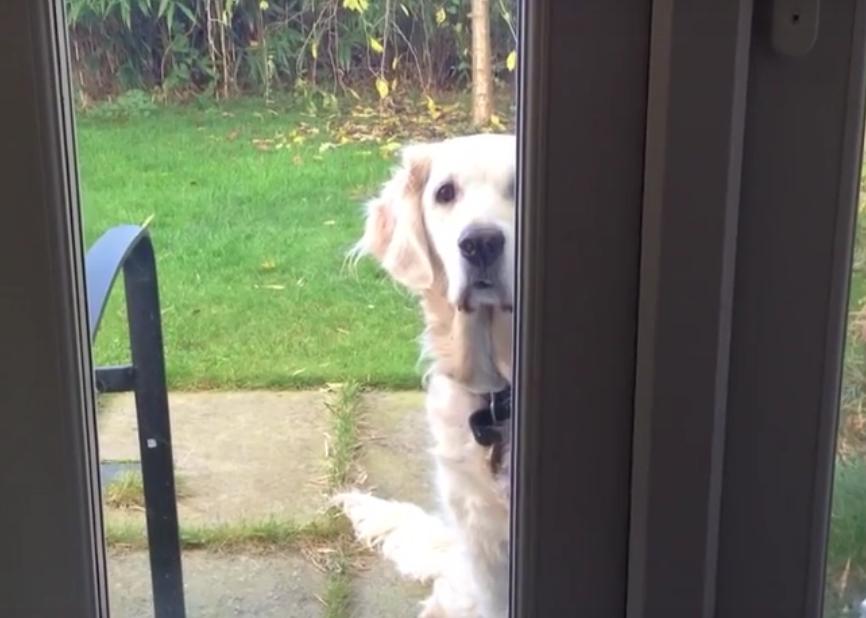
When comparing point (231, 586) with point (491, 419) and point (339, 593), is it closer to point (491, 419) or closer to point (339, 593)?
point (339, 593)

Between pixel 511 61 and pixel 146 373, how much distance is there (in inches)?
16.1

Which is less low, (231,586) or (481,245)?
(481,245)

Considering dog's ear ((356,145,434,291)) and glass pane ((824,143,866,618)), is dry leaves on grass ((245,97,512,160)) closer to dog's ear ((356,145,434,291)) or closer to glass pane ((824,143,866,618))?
dog's ear ((356,145,434,291))

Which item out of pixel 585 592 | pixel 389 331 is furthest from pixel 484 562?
pixel 389 331

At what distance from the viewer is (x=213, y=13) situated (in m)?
1.06

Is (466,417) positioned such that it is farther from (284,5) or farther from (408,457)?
(284,5)

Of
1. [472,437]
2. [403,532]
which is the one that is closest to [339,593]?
[403,532]

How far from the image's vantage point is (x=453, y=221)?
1130 mm

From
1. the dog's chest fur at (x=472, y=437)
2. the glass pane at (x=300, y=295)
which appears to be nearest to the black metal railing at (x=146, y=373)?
the glass pane at (x=300, y=295)

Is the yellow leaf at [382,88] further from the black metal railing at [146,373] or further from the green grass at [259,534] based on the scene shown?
the green grass at [259,534]

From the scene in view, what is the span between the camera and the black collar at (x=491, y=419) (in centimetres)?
116

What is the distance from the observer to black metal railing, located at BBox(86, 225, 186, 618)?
1.10 meters

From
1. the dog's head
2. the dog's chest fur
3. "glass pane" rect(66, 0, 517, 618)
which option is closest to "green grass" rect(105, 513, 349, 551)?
"glass pane" rect(66, 0, 517, 618)

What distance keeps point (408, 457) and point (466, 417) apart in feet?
0.21
